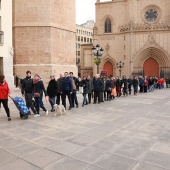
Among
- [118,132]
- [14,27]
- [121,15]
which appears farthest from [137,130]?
[121,15]

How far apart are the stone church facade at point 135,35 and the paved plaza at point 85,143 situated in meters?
28.3

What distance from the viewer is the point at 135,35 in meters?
35.8

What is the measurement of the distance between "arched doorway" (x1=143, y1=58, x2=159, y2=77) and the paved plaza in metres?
29.9

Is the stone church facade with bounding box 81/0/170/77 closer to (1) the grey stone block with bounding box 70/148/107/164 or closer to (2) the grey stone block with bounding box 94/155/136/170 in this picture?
(1) the grey stone block with bounding box 70/148/107/164

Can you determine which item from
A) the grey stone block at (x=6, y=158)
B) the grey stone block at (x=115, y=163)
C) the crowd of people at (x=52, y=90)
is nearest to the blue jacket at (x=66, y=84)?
the crowd of people at (x=52, y=90)

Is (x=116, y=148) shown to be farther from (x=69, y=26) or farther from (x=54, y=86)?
(x=69, y=26)

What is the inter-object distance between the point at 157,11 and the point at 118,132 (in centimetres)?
3436

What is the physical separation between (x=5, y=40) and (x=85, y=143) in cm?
1344

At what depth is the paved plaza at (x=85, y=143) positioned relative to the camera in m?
4.12

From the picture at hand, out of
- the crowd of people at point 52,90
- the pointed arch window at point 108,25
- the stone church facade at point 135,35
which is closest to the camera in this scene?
the crowd of people at point 52,90

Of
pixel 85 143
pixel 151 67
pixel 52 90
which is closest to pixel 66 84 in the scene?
pixel 52 90

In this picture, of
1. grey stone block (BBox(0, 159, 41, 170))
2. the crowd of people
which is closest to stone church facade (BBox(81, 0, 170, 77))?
the crowd of people

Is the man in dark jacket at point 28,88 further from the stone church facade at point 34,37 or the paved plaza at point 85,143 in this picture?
the stone church facade at point 34,37

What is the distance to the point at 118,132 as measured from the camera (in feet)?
20.4
